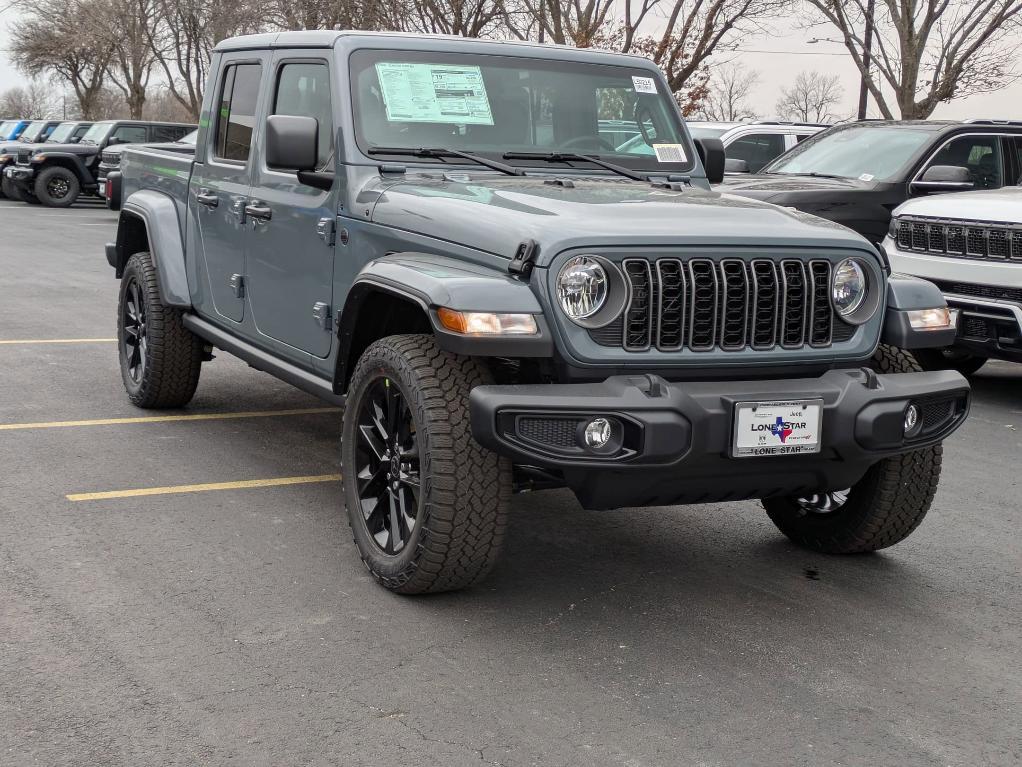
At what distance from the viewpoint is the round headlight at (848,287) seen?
4363mm

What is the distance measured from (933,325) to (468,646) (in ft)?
6.50

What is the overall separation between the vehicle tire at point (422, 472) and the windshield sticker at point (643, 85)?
2.06 m

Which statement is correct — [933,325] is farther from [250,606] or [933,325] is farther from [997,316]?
[997,316]

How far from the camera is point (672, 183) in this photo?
5.33 meters

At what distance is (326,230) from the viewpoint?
512cm

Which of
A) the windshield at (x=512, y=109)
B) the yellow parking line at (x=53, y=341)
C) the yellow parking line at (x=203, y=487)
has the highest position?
the windshield at (x=512, y=109)

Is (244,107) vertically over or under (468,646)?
over

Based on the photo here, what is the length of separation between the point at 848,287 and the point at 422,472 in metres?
1.58

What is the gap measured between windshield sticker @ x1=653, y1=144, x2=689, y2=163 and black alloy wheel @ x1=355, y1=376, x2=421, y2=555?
→ 6.26 ft

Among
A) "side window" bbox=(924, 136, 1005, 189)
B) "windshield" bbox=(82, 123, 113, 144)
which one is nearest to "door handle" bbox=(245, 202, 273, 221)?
"side window" bbox=(924, 136, 1005, 189)

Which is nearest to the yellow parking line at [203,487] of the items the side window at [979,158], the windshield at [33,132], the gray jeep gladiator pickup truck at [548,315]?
the gray jeep gladiator pickup truck at [548,315]

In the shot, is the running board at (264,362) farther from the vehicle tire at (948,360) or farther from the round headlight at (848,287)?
the vehicle tire at (948,360)

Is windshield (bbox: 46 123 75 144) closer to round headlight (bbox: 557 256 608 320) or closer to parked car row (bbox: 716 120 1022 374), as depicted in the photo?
parked car row (bbox: 716 120 1022 374)

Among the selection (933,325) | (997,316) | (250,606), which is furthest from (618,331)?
(997,316)
